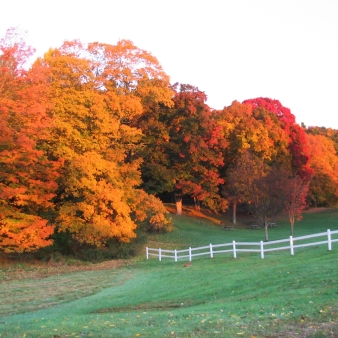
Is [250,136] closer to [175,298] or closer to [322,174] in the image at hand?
[322,174]

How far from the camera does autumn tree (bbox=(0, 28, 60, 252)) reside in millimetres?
26172

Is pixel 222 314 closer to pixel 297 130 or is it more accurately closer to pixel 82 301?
pixel 82 301

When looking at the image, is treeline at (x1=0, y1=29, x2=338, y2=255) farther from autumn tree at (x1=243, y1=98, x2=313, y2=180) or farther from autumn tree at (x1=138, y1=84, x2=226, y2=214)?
autumn tree at (x1=243, y1=98, x2=313, y2=180)

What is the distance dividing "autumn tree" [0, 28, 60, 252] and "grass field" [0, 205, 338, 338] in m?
2.44

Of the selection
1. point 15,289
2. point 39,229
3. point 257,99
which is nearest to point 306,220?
point 257,99

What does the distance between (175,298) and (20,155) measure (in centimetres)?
1498

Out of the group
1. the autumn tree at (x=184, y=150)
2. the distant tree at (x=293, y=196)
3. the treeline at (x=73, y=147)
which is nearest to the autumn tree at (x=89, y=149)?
the treeline at (x=73, y=147)

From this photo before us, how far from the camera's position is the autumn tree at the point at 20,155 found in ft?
85.9

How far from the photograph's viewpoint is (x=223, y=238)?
43.2 metres

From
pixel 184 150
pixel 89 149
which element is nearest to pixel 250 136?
pixel 184 150

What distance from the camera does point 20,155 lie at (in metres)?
26.3

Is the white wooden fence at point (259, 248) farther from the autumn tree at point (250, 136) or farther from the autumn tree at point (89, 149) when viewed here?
the autumn tree at point (250, 136)

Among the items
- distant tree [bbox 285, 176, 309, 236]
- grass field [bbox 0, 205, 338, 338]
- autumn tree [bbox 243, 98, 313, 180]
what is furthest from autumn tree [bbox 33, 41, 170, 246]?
autumn tree [bbox 243, 98, 313, 180]

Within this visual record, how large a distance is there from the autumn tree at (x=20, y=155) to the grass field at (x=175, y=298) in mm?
2440
